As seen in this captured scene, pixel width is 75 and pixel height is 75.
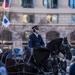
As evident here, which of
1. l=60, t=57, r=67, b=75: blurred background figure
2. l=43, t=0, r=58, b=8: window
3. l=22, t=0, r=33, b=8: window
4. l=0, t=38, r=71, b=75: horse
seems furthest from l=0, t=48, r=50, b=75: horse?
l=43, t=0, r=58, b=8: window

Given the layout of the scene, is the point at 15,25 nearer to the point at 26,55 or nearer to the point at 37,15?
the point at 37,15

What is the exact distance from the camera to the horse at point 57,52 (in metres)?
12.7

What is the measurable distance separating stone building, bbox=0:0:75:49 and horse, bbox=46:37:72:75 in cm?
3945

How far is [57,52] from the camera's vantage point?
1294cm

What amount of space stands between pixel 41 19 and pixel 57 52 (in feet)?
139

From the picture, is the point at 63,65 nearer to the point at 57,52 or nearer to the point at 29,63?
the point at 57,52

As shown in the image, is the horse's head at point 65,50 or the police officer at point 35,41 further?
the police officer at point 35,41

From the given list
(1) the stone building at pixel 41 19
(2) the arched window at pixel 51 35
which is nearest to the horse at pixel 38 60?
(1) the stone building at pixel 41 19

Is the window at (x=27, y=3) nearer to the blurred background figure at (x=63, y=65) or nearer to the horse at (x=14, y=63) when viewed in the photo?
the horse at (x=14, y=63)

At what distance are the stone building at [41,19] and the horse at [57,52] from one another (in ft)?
129

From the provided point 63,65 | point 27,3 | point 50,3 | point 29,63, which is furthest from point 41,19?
point 29,63

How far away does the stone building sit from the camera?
5347cm

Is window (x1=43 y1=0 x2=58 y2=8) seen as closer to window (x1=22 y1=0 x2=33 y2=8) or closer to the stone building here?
the stone building

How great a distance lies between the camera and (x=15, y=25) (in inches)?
2132
